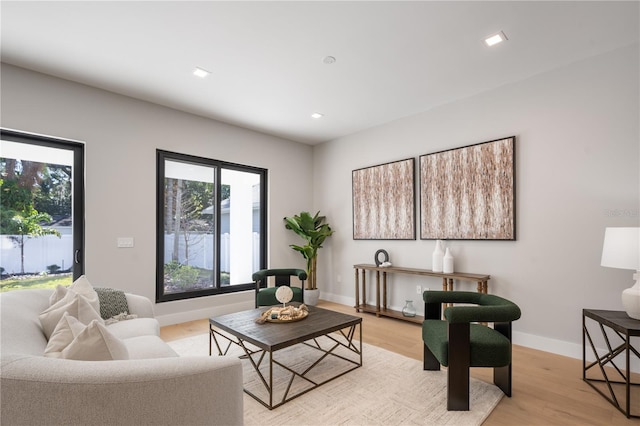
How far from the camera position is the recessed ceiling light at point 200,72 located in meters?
3.25

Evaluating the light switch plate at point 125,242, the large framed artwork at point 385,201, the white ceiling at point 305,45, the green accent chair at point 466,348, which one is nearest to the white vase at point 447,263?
the large framed artwork at point 385,201

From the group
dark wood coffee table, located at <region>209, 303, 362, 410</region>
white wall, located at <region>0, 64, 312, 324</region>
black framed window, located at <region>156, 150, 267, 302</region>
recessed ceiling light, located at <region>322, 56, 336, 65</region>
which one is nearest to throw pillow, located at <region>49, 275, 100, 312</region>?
dark wood coffee table, located at <region>209, 303, 362, 410</region>

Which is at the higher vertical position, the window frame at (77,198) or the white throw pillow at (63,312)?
the window frame at (77,198)

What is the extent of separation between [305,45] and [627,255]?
3.03 metres

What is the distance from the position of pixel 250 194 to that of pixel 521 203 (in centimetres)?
389

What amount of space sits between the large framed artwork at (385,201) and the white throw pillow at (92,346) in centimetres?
383

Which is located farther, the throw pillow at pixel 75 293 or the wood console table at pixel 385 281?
the wood console table at pixel 385 281

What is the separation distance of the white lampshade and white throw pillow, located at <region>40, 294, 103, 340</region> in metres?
3.67

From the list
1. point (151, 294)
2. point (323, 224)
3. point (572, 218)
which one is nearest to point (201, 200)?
point (151, 294)

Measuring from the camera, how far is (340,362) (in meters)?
2.88

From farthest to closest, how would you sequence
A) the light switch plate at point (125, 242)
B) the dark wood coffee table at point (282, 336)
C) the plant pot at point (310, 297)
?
the plant pot at point (310, 297), the light switch plate at point (125, 242), the dark wood coffee table at point (282, 336)

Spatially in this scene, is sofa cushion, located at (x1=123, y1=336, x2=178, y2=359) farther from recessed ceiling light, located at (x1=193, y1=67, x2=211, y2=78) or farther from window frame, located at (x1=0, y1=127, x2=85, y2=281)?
recessed ceiling light, located at (x1=193, y1=67, x2=211, y2=78)

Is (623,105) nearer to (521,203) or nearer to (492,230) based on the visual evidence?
(521,203)

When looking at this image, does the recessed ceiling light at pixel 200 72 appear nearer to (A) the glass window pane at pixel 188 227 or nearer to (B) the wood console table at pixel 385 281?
(A) the glass window pane at pixel 188 227
